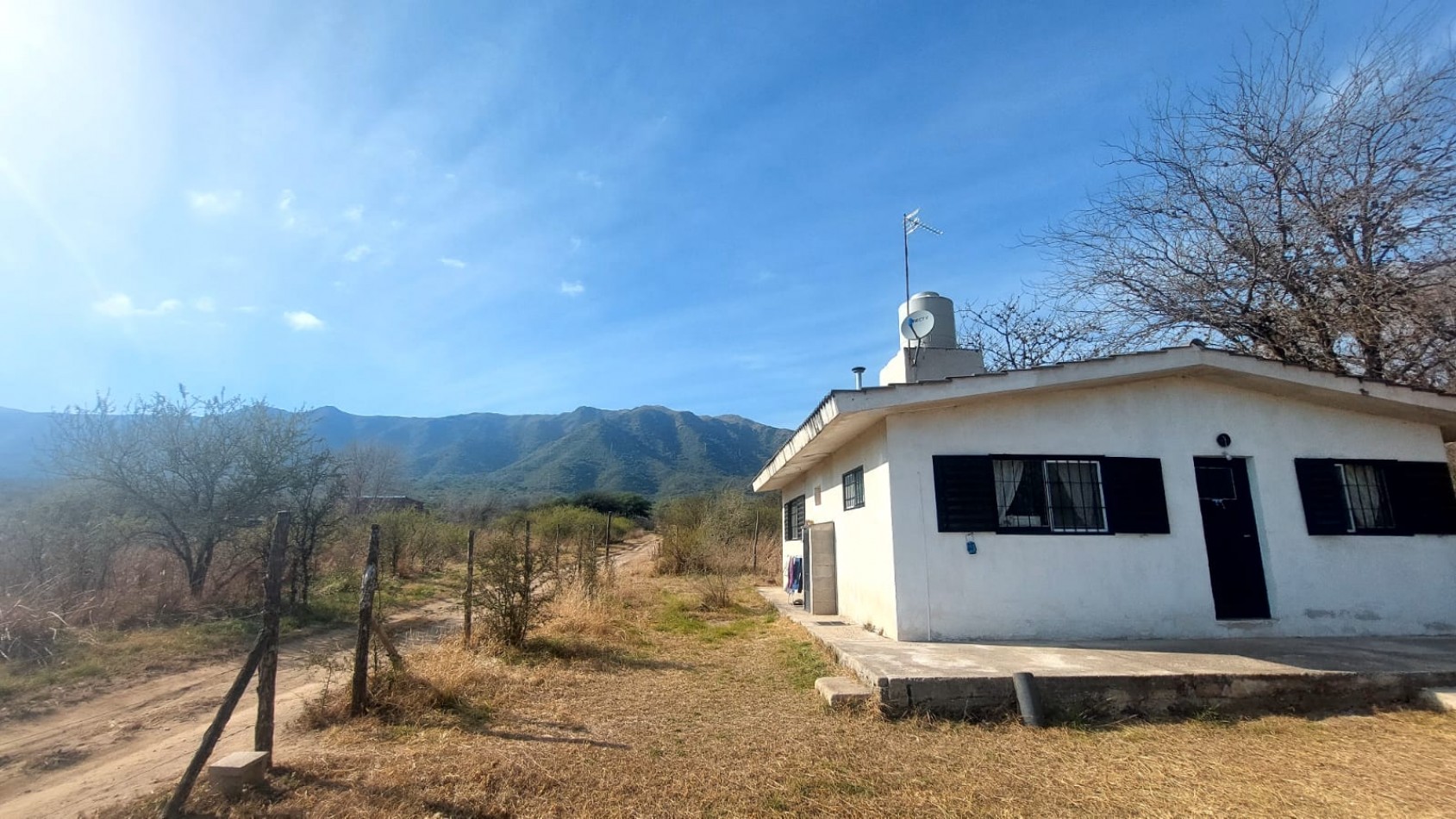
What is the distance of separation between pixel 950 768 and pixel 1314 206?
11551 millimetres

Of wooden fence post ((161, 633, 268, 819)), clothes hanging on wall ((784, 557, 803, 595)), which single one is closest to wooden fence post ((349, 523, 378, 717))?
wooden fence post ((161, 633, 268, 819))

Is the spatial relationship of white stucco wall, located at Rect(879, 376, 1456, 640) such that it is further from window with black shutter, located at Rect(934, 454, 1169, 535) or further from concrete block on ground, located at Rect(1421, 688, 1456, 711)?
concrete block on ground, located at Rect(1421, 688, 1456, 711)

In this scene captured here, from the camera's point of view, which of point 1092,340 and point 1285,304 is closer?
point 1285,304

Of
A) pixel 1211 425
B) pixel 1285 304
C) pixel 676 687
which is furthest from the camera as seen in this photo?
pixel 1285 304

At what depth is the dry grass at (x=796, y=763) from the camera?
3.61m

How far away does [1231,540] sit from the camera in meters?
7.59

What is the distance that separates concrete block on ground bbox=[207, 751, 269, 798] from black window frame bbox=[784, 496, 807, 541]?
9.07 meters

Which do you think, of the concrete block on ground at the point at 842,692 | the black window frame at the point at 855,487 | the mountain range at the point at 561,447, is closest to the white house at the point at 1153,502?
the black window frame at the point at 855,487

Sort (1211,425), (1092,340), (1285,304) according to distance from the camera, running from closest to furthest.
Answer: (1211,425) → (1285,304) → (1092,340)

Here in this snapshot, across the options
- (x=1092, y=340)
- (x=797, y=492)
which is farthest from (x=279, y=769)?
(x=1092, y=340)

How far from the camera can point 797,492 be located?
13.5m

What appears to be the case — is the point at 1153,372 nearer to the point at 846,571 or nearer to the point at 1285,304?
the point at 846,571

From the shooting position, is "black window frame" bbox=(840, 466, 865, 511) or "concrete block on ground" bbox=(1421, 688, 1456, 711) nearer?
"concrete block on ground" bbox=(1421, 688, 1456, 711)

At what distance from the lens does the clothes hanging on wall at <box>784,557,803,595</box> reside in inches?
456
